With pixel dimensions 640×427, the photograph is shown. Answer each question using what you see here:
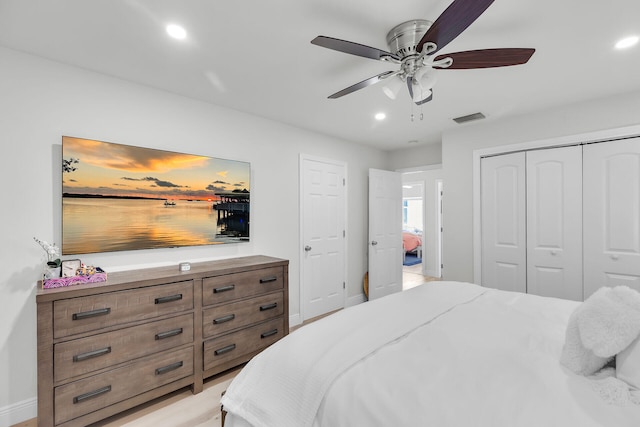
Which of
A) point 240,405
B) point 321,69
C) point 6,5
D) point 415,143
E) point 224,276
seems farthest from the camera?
point 415,143

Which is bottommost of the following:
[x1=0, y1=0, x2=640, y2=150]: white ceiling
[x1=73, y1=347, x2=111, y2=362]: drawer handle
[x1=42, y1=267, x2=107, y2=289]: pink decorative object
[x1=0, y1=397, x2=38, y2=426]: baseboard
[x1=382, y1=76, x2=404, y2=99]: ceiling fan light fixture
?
[x1=0, y1=397, x2=38, y2=426]: baseboard

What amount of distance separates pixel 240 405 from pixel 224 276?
128 centimetres

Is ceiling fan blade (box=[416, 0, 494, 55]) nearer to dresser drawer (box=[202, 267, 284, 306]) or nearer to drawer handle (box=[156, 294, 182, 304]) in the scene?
dresser drawer (box=[202, 267, 284, 306])

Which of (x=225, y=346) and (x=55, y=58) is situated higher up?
(x=55, y=58)

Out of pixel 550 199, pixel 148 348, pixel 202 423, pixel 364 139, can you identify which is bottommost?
pixel 202 423

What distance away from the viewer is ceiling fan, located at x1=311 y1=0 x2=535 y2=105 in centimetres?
139

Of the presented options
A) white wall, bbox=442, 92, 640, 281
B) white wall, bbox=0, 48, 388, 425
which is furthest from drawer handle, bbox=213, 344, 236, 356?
white wall, bbox=442, 92, 640, 281

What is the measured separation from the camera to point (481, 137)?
358 cm

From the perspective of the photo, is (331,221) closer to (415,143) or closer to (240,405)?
(415,143)

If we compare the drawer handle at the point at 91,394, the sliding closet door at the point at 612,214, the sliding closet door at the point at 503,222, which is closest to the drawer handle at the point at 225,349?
the drawer handle at the point at 91,394

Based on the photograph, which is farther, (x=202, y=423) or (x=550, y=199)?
(x=550, y=199)

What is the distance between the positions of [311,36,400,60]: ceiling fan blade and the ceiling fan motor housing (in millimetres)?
86

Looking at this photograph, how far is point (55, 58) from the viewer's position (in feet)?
6.81

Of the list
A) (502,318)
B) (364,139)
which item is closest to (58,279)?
(502,318)
